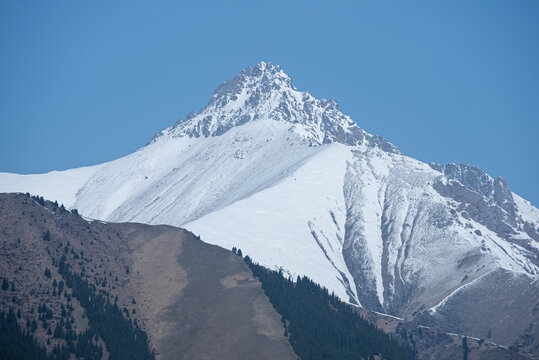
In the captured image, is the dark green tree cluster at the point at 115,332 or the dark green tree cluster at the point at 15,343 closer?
the dark green tree cluster at the point at 15,343

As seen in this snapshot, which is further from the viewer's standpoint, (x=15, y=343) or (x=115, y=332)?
(x=115, y=332)

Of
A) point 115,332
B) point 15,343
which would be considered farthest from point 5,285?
point 115,332

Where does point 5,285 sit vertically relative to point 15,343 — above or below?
above

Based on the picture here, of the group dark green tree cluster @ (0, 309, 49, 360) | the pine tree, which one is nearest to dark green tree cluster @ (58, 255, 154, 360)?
the pine tree

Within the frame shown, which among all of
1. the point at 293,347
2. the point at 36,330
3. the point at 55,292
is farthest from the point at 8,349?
the point at 293,347

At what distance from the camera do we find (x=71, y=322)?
186625 millimetres

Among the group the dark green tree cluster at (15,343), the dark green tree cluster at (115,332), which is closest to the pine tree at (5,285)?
the dark green tree cluster at (15,343)

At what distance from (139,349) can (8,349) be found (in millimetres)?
32924

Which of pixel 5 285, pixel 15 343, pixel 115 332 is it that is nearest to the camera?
pixel 15 343

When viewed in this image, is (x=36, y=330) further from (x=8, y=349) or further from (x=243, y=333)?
(x=243, y=333)

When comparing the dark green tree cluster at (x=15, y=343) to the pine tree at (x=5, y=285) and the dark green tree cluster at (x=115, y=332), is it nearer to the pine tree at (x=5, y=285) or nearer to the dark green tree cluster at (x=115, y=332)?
the pine tree at (x=5, y=285)

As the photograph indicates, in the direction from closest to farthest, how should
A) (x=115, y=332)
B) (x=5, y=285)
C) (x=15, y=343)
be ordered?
1. (x=15, y=343)
2. (x=5, y=285)
3. (x=115, y=332)

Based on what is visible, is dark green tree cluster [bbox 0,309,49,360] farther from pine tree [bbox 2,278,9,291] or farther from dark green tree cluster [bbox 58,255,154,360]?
dark green tree cluster [bbox 58,255,154,360]

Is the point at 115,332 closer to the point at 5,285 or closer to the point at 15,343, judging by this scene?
the point at 5,285
